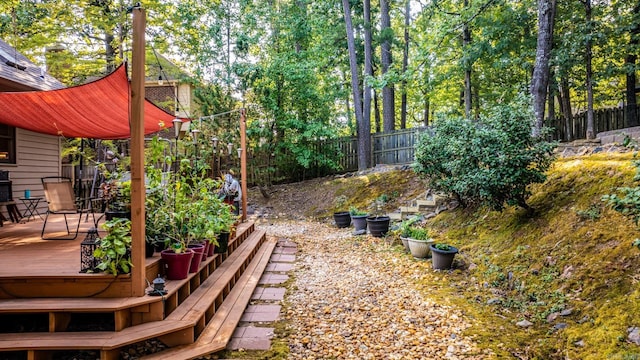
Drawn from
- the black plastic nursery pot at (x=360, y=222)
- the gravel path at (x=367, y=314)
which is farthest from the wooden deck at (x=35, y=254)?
the black plastic nursery pot at (x=360, y=222)

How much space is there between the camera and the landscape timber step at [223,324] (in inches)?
102

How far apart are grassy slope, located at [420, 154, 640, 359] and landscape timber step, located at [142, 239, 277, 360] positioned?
2121 millimetres

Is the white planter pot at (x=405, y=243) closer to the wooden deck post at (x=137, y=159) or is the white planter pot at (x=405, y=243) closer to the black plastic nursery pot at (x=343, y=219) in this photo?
the black plastic nursery pot at (x=343, y=219)

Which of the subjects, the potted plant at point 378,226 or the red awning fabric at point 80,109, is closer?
A: the red awning fabric at point 80,109

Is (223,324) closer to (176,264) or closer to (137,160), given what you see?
(176,264)

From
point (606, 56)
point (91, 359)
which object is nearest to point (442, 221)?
point (91, 359)

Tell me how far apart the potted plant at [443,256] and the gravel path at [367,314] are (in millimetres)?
245

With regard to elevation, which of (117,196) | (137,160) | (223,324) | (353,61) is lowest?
(223,324)

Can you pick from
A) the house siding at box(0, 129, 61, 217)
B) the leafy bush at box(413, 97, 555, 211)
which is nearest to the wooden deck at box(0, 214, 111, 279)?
the house siding at box(0, 129, 61, 217)

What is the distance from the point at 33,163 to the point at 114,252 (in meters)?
6.10

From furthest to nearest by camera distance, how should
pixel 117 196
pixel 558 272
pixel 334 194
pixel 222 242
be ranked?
pixel 334 194
pixel 222 242
pixel 117 196
pixel 558 272

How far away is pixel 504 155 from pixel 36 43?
11.5 meters

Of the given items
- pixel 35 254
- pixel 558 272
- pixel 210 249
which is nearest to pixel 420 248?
pixel 558 272

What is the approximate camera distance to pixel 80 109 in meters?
4.92
